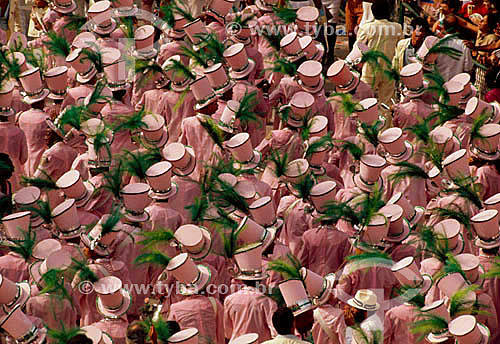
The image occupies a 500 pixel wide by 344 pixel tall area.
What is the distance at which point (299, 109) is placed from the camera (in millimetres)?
9984

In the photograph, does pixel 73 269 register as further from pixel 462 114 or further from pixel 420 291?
pixel 462 114

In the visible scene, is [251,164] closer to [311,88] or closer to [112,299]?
[311,88]

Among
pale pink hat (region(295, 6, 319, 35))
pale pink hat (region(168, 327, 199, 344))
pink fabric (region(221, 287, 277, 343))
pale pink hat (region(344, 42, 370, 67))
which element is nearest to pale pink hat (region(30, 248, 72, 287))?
pink fabric (region(221, 287, 277, 343))

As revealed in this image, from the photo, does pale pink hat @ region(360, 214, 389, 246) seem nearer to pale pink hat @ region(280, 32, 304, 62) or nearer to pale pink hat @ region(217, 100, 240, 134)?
pale pink hat @ region(217, 100, 240, 134)

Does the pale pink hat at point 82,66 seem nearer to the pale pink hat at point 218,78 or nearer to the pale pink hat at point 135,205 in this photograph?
the pale pink hat at point 218,78

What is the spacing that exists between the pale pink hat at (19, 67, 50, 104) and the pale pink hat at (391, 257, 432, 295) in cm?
→ 430

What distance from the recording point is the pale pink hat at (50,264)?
7.66 meters

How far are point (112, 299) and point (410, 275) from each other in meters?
1.95

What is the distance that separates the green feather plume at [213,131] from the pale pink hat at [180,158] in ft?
1.66

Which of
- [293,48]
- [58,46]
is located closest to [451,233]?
[293,48]

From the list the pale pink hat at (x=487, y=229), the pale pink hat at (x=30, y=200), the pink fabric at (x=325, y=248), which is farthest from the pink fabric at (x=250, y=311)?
the pale pink hat at (x=30, y=200)

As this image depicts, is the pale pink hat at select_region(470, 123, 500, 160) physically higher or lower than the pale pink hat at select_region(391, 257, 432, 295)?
lower

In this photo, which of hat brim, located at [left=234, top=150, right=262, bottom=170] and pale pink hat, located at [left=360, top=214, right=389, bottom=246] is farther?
hat brim, located at [left=234, top=150, right=262, bottom=170]

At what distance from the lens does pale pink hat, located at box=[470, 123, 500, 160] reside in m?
9.26
